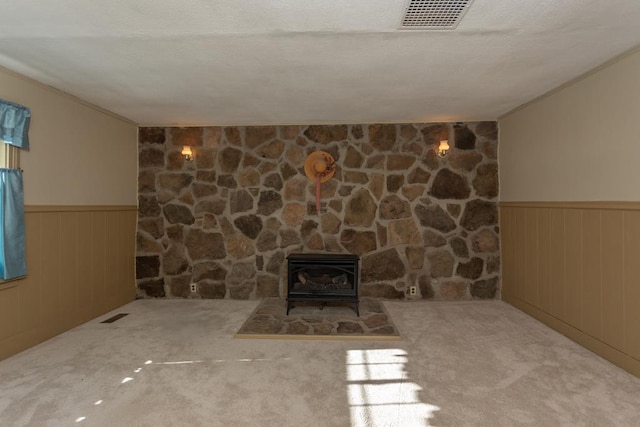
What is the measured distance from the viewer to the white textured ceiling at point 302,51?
75.4 inches

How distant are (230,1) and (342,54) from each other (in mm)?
909

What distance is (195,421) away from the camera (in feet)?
6.21

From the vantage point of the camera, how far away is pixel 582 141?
118 inches

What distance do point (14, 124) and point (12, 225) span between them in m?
0.83

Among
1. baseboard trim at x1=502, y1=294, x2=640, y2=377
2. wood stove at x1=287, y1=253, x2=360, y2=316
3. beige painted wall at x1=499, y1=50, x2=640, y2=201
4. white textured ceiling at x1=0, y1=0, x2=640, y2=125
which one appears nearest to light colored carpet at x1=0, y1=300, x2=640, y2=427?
baseboard trim at x1=502, y1=294, x2=640, y2=377

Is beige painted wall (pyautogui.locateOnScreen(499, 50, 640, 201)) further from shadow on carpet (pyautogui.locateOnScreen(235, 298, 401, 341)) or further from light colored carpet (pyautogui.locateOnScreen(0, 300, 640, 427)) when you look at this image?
shadow on carpet (pyautogui.locateOnScreen(235, 298, 401, 341))

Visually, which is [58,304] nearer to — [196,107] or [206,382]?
[206,382]

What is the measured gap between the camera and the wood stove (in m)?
3.78

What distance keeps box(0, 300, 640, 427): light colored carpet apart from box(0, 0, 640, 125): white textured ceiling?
233cm

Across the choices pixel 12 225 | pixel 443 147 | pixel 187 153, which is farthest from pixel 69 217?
pixel 443 147

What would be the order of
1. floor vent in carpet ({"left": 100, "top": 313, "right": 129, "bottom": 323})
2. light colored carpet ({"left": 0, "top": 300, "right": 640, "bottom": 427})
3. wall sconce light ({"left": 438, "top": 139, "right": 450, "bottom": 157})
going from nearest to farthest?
light colored carpet ({"left": 0, "top": 300, "right": 640, "bottom": 427}), floor vent in carpet ({"left": 100, "top": 313, "right": 129, "bottom": 323}), wall sconce light ({"left": 438, "top": 139, "right": 450, "bottom": 157})

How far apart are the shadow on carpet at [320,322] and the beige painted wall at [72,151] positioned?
7.36ft

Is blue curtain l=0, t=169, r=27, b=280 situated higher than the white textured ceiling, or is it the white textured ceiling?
the white textured ceiling

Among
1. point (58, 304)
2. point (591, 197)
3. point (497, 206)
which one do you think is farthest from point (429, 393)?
point (58, 304)
